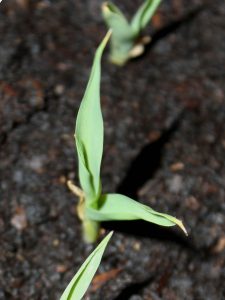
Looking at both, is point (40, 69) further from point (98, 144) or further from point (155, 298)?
point (155, 298)

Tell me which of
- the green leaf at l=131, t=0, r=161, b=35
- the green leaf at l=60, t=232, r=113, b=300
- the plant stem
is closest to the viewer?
the green leaf at l=60, t=232, r=113, b=300

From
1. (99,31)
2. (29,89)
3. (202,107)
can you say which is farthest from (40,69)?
(202,107)

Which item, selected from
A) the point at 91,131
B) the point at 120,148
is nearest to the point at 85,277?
the point at 91,131

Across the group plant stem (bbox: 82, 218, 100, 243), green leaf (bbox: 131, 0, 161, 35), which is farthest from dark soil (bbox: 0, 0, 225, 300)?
green leaf (bbox: 131, 0, 161, 35)

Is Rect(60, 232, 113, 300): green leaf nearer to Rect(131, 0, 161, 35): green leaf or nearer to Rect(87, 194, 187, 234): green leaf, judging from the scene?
Rect(87, 194, 187, 234): green leaf

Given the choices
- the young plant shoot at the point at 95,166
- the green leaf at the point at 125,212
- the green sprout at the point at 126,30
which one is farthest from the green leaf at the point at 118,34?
the green leaf at the point at 125,212

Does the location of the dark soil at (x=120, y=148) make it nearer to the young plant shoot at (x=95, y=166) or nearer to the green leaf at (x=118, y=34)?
the green leaf at (x=118, y=34)

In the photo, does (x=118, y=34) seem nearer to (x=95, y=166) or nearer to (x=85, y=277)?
(x=95, y=166)
